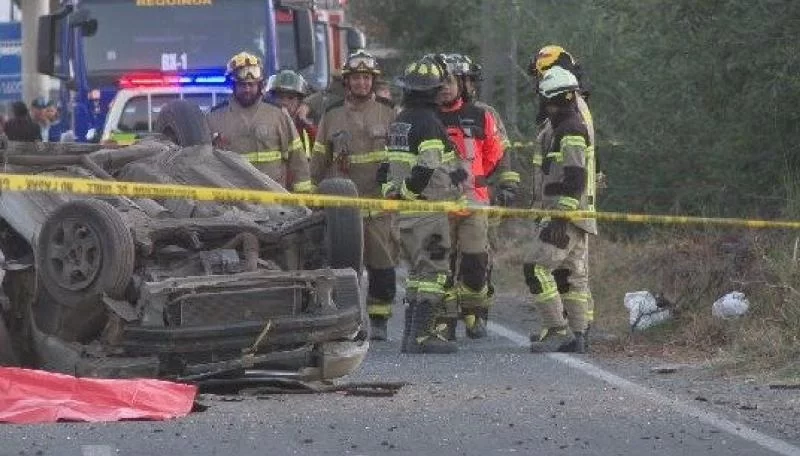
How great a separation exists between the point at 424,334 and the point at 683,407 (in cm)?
354

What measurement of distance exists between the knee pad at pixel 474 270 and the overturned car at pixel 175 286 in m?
3.12

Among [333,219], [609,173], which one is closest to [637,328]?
[333,219]

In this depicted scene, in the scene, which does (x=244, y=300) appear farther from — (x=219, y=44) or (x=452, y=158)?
(x=219, y=44)

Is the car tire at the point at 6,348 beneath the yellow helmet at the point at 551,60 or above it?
beneath

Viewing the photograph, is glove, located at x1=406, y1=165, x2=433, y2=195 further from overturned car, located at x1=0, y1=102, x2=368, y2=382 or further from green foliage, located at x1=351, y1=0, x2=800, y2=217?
green foliage, located at x1=351, y1=0, x2=800, y2=217

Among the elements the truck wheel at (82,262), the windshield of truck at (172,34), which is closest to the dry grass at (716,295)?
the truck wheel at (82,262)

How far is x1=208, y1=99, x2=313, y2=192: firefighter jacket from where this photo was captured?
14867mm

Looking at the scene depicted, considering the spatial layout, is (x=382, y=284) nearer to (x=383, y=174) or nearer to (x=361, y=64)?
(x=383, y=174)

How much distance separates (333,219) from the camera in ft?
34.9

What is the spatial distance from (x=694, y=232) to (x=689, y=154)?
127 centimetres

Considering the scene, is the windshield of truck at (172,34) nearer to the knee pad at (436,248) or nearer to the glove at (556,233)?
the knee pad at (436,248)

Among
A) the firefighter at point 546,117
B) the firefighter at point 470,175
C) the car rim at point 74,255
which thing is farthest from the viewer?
the firefighter at point 470,175

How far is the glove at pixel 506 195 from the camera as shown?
14.9m

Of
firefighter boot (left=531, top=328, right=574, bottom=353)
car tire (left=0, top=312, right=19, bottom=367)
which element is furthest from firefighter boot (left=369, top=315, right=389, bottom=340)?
car tire (left=0, top=312, right=19, bottom=367)
